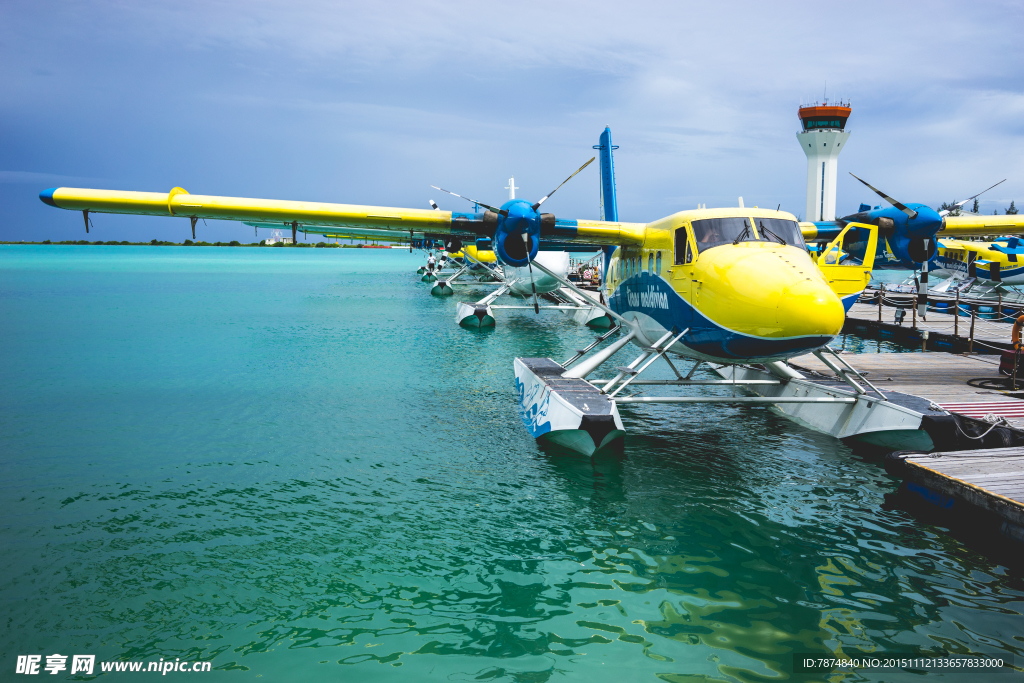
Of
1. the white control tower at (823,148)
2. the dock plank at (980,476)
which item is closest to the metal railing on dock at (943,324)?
the dock plank at (980,476)

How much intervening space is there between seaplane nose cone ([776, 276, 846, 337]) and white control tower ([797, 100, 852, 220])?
239ft

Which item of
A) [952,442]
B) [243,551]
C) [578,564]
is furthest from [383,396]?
[952,442]

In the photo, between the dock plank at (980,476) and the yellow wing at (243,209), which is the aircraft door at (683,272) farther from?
the yellow wing at (243,209)

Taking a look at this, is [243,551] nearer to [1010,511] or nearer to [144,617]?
[144,617]

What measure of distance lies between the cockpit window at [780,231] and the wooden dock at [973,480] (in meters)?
3.48

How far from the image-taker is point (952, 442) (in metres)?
9.60

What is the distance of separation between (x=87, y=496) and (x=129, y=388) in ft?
27.1

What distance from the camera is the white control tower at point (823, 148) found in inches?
2854

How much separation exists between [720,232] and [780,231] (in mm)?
922

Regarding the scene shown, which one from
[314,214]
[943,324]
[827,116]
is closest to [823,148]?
[827,116]

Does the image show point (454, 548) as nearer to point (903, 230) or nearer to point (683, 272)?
point (683, 272)

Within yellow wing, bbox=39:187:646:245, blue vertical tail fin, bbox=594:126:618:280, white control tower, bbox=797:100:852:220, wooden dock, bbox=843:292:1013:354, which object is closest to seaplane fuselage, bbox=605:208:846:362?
yellow wing, bbox=39:187:646:245

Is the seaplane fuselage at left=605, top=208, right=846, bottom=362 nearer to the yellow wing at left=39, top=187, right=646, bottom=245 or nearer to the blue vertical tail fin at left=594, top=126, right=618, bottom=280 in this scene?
the yellow wing at left=39, top=187, right=646, bottom=245

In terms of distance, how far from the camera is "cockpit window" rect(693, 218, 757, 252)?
9.61 metres
